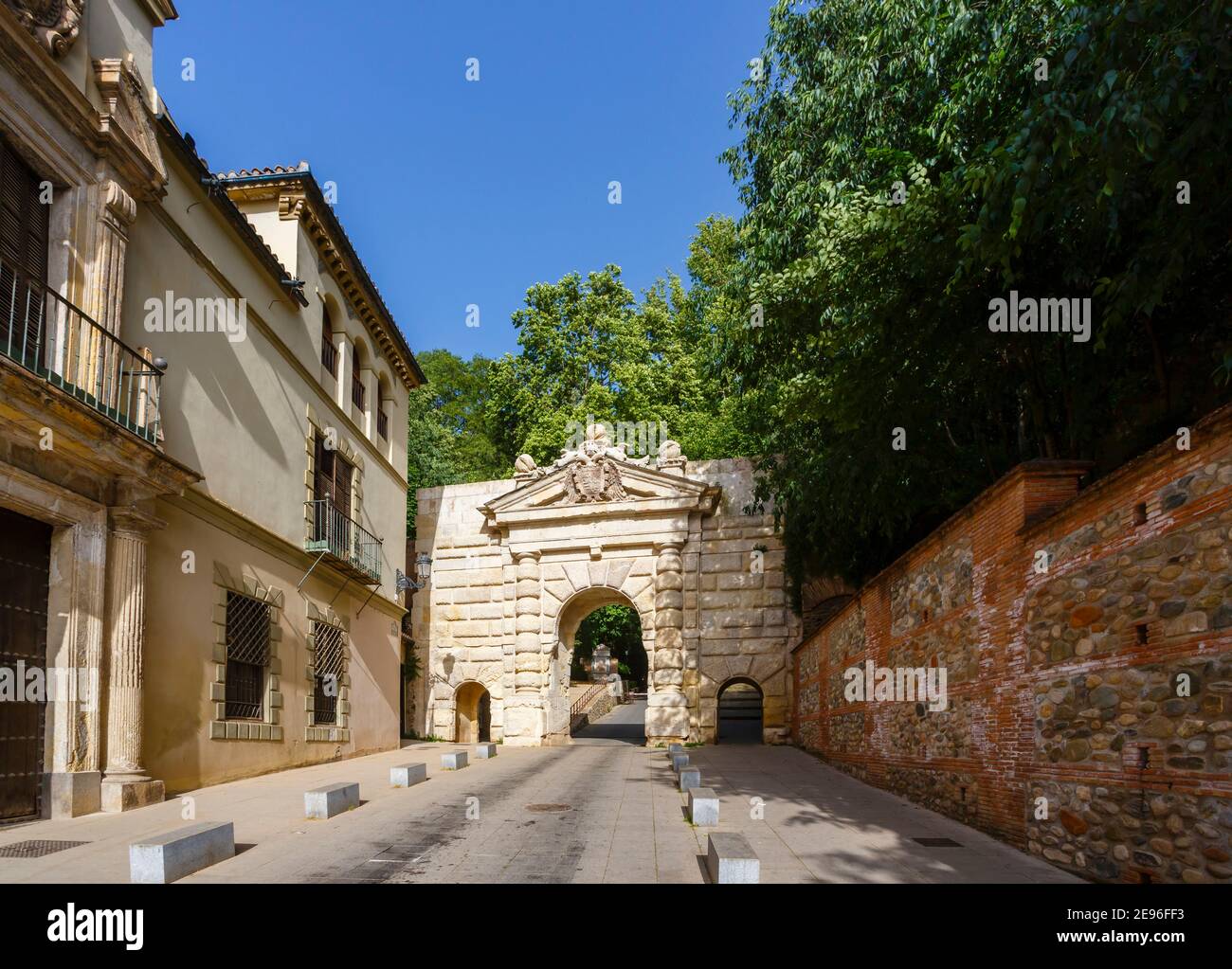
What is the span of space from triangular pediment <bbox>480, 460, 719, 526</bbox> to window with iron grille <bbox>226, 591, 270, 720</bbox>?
11627 millimetres

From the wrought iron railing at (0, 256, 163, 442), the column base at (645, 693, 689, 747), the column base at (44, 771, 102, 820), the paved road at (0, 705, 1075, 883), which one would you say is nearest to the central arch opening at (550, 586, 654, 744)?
the column base at (645, 693, 689, 747)

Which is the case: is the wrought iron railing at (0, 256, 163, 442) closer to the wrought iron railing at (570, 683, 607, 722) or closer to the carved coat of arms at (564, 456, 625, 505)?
the carved coat of arms at (564, 456, 625, 505)

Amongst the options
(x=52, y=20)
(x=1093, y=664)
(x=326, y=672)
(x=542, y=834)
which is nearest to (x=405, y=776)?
(x=542, y=834)

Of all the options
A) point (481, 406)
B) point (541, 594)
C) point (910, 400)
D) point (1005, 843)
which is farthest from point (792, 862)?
point (481, 406)

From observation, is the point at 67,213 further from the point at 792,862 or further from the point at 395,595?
the point at 395,595

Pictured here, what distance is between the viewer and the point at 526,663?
2670cm

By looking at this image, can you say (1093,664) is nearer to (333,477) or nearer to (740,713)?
(333,477)

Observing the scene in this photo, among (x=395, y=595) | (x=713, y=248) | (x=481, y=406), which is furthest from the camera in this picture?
(x=481, y=406)

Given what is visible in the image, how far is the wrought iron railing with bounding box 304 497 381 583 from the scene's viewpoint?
1834 cm

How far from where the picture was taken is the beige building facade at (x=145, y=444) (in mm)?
10008

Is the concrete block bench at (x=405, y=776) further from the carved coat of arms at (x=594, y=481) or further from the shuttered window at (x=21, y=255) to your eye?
the carved coat of arms at (x=594, y=481)

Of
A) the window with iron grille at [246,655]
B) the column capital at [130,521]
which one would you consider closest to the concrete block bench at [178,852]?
the column capital at [130,521]

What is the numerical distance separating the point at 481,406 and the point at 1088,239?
124 ft

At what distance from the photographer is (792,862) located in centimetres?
793
